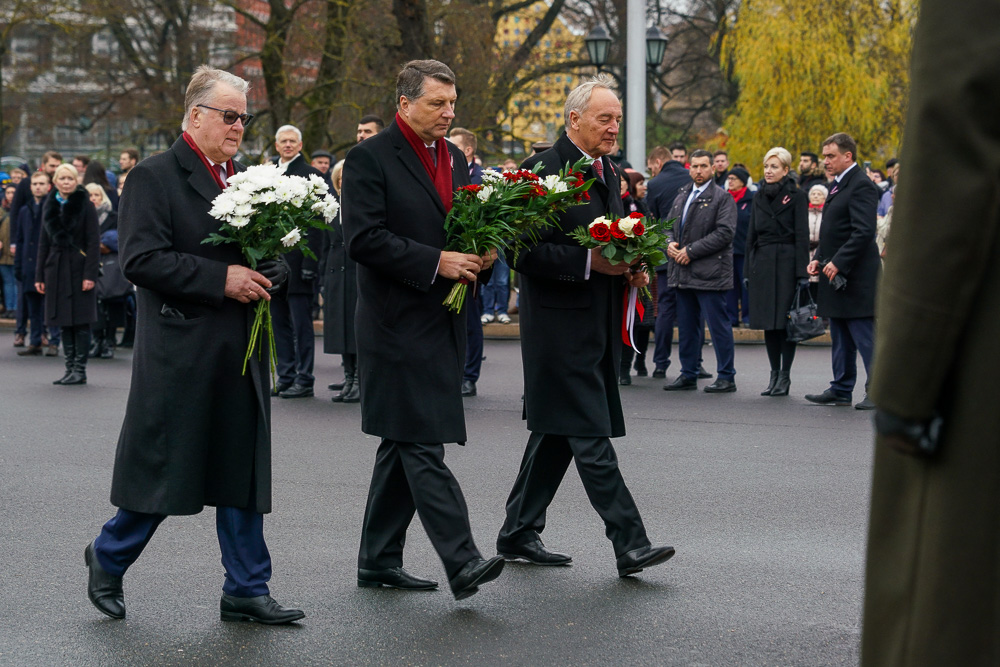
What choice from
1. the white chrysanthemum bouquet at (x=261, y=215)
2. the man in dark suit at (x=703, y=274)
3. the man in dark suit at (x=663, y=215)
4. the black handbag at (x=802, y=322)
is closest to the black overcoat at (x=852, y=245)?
the black handbag at (x=802, y=322)

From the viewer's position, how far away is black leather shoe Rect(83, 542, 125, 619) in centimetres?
513

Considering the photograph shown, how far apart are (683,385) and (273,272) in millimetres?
7584

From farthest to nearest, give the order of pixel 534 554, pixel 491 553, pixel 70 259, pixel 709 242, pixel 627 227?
pixel 70 259 < pixel 709 242 < pixel 491 553 < pixel 534 554 < pixel 627 227

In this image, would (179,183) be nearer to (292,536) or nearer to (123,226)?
(123,226)

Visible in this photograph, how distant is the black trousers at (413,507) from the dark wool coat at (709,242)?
692 centimetres

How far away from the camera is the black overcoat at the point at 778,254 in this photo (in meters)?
11.9

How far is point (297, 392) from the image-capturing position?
11789 mm

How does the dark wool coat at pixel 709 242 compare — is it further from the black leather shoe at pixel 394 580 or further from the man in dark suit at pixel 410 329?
the black leather shoe at pixel 394 580

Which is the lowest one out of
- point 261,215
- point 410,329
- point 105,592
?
point 105,592

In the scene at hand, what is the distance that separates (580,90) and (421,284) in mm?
1347

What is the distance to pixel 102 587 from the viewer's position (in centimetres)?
514

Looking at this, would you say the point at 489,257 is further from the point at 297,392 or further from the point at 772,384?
the point at 772,384

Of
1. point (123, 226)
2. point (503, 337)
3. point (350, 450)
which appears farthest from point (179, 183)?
point (503, 337)

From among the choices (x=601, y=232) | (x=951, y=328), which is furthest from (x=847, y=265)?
(x=951, y=328)
